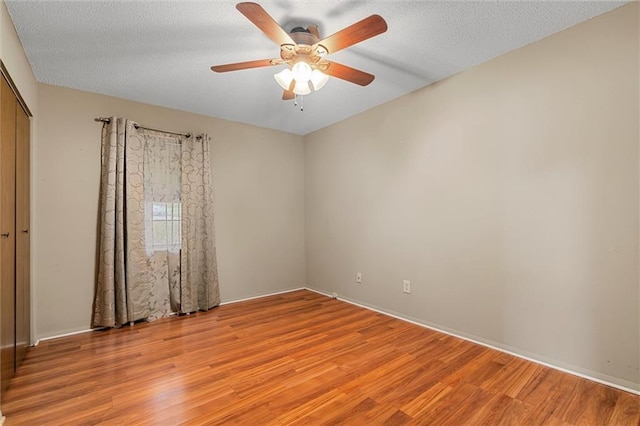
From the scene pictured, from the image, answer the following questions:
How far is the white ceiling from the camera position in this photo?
6.04 feet

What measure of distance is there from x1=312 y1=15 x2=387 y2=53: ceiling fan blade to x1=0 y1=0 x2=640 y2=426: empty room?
0.05 feet

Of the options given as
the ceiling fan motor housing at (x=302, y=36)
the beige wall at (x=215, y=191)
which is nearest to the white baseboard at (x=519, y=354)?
the beige wall at (x=215, y=191)

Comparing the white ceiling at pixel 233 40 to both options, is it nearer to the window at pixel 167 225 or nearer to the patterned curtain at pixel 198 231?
the patterned curtain at pixel 198 231

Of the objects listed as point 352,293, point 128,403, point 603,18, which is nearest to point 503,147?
point 603,18

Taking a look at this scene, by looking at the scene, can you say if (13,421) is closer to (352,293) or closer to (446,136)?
(352,293)

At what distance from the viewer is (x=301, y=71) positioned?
197 centimetres

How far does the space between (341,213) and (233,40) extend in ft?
7.74

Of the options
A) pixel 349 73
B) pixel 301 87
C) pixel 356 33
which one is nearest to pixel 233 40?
pixel 301 87

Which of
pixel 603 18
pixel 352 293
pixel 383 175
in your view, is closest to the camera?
pixel 603 18

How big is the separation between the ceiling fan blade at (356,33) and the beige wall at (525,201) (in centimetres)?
144

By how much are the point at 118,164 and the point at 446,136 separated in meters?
3.30

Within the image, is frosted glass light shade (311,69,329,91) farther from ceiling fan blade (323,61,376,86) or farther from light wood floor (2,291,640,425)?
light wood floor (2,291,640,425)

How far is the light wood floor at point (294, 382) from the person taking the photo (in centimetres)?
164

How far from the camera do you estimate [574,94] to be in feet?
6.70
